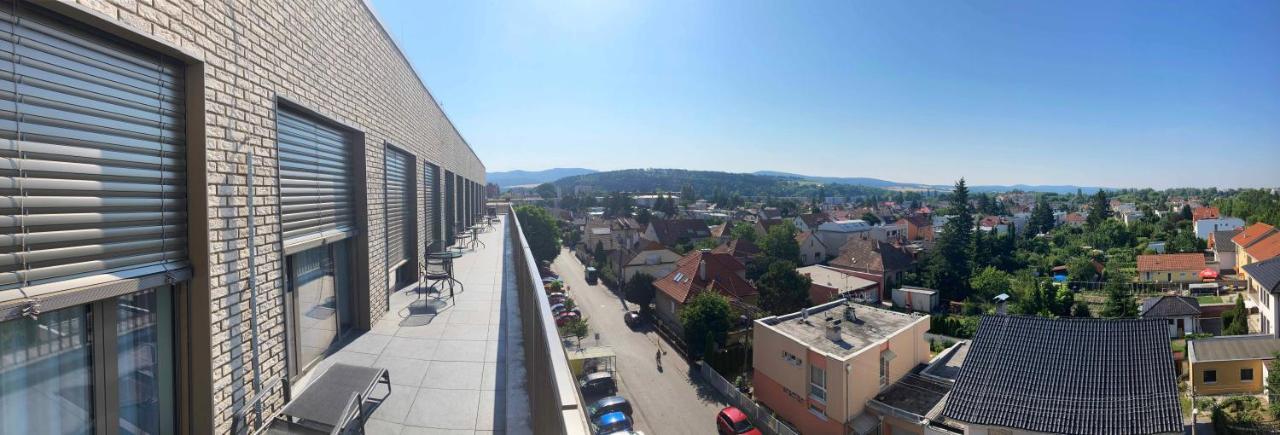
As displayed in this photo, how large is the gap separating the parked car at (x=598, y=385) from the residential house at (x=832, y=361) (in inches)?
178

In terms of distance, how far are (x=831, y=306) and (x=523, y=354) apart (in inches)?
602

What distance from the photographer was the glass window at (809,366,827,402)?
12922 millimetres

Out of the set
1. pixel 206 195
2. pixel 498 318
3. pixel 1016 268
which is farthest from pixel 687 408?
pixel 1016 268

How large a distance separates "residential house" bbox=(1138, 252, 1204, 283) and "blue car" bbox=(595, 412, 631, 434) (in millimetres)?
36377

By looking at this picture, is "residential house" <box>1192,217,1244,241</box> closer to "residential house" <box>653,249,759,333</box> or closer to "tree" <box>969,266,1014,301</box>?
"tree" <box>969,266,1014,301</box>

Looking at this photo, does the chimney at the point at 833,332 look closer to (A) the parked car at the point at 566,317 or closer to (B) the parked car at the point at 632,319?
(A) the parked car at the point at 566,317

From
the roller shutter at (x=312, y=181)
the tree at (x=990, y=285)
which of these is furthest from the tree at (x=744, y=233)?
the roller shutter at (x=312, y=181)

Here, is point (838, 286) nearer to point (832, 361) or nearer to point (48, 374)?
point (832, 361)

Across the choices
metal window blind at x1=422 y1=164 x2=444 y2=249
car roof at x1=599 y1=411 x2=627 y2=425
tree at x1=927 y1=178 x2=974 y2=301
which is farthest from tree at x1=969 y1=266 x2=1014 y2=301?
metal window blind at x1=422 y1=164 x2=444 y2=249

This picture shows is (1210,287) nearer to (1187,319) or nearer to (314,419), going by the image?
(1187,319)

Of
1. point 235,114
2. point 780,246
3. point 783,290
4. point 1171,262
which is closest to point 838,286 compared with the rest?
point 780,246

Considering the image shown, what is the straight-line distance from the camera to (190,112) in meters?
2.61

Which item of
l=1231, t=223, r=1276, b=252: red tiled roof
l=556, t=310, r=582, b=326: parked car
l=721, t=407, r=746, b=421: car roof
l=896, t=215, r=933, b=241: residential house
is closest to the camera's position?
l=721, t=407, r=746, b=421: car roof

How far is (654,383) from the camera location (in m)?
16.7
